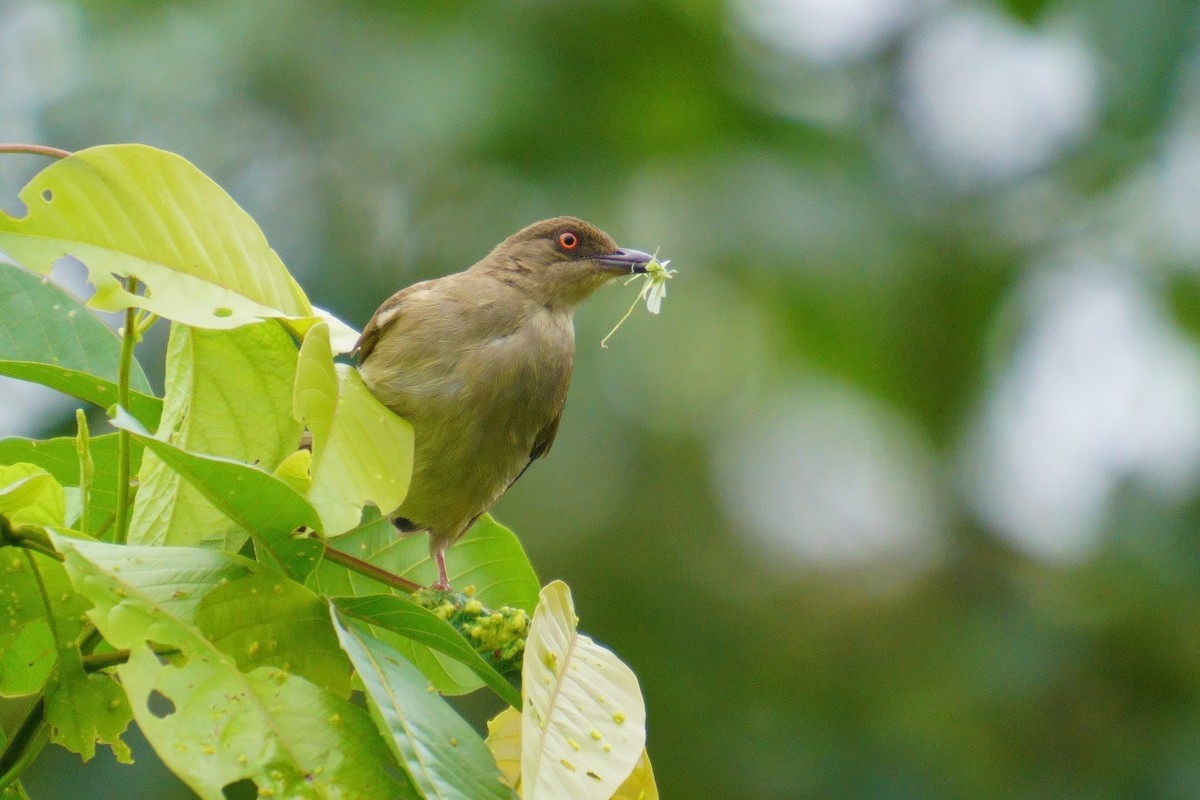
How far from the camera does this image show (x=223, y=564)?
5.65 ft

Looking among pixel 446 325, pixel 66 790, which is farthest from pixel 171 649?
pixel 66 790

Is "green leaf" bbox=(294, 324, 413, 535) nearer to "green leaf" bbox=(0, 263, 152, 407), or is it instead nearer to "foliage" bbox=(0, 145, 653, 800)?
"foliage" bbox=(0, 145, 653, 800)

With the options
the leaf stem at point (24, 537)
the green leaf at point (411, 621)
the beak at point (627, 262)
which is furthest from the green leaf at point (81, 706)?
the beak at point (627, 262)

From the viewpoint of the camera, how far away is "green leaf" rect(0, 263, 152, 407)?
241 cm

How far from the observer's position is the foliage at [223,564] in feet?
5.24

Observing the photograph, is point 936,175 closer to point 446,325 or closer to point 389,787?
point 446,325

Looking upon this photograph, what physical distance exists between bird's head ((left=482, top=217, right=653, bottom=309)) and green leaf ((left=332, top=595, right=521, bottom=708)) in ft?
8.26

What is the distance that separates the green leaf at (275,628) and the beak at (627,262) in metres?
3.08

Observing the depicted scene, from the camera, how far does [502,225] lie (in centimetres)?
811

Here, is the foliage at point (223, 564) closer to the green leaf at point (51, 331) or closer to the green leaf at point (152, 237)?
the green leaf at point (152, 237)

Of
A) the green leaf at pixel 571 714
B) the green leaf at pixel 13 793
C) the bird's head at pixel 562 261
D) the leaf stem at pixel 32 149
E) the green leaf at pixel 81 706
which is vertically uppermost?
the leaf stem at pixel 32 149

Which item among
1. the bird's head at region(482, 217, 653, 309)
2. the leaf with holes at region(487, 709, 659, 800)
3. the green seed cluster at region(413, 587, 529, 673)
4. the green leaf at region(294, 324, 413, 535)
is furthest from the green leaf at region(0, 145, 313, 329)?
the bird's head at region(482, 217, 653, 309)

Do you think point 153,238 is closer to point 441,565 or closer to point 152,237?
point 152,237

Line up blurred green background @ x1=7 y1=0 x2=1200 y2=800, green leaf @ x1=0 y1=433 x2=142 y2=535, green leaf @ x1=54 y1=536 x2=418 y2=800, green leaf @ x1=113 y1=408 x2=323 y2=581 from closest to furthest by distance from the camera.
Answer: green leaf @ x1=54 y1=536 x2=418 y2=800
green leaf @ x1=113 y1=408 x2=323 y2=581
green leaf @ x1=0 y1=433 x2=142 y2=535
blurred green background @ x1=7 y1=0 x2=1200 y2=800
